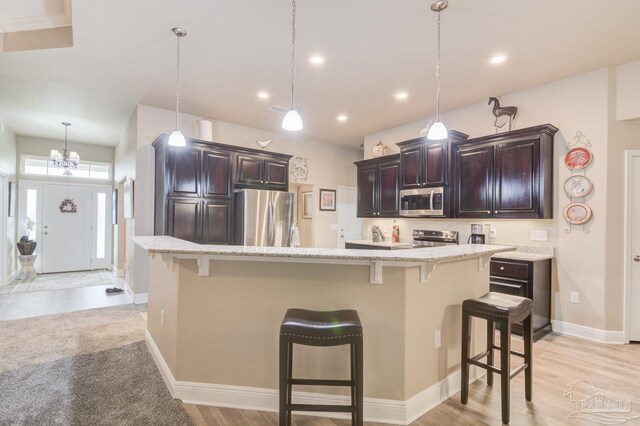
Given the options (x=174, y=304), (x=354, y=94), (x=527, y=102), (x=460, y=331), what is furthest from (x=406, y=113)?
(x=174, y=304)

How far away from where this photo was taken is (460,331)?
246 cm

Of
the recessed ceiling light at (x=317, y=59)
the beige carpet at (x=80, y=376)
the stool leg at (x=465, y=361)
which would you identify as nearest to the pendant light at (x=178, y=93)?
the recessed ceiling light at (x=317, y=59)

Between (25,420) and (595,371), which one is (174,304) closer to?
(25,420)

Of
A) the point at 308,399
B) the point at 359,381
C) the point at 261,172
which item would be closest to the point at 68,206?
the point at 261,172

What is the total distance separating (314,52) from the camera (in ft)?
10.3

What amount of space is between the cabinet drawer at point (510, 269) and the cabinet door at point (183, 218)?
3874 millimetres

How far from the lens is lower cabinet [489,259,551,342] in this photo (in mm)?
3471

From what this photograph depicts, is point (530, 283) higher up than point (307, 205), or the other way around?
point (307, 205)

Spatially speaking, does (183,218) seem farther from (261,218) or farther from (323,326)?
(323,326)

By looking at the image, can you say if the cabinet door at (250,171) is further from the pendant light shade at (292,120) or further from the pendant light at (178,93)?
the pendant light shade at (292,120)

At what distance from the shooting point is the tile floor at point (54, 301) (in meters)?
4.26

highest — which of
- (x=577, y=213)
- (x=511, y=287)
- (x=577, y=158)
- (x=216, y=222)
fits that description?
(x=577, y=158)

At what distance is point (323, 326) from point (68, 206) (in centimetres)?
799

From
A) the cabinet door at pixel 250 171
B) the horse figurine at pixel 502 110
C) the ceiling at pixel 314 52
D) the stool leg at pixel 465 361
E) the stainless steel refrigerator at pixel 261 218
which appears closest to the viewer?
the stool leg at pixel 465 361
